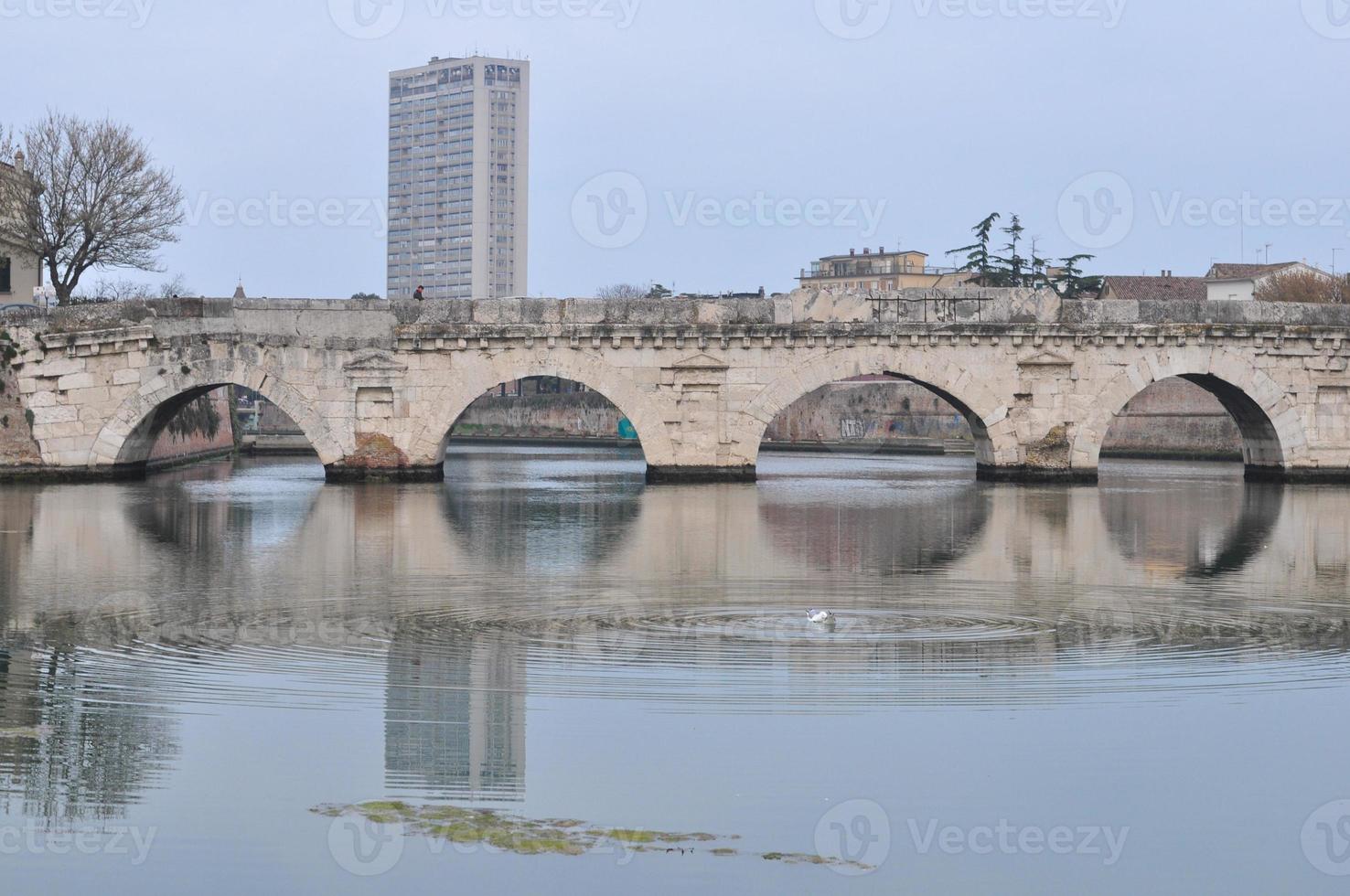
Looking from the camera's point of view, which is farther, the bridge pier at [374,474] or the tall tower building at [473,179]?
the tall tower building at [473,179]

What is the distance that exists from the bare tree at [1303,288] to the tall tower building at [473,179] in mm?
104124

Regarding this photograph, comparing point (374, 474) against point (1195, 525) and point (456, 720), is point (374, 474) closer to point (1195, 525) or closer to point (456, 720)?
point (1195, 525)

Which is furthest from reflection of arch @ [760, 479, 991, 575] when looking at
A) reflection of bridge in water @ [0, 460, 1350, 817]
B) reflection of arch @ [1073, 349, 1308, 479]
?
reflection of arch @ [1073, 349, 1308, 479]

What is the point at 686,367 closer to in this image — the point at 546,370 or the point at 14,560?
the point at 546,370

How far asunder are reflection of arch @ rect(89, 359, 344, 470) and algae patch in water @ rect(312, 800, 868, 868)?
23.0 metres

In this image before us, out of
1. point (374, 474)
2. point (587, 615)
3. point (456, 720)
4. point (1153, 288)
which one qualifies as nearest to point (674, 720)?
point (456, 720)

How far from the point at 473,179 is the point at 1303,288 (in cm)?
11414

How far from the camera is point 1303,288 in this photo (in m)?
54.9

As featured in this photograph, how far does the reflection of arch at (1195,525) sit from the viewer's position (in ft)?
54.7

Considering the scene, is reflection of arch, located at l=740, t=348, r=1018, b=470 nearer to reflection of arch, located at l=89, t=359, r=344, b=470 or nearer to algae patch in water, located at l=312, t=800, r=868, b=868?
reflection of arch, located at l=89, t=359, r=344, b=470

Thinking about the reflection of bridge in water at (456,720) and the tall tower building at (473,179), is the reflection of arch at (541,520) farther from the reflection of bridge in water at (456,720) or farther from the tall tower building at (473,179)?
the tall tower building at (473,179)

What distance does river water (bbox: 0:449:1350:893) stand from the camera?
612 centimetres

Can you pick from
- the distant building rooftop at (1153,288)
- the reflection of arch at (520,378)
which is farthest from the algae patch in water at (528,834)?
the distant building rooftop at (1153,288)

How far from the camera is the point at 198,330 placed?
29.0 meters
